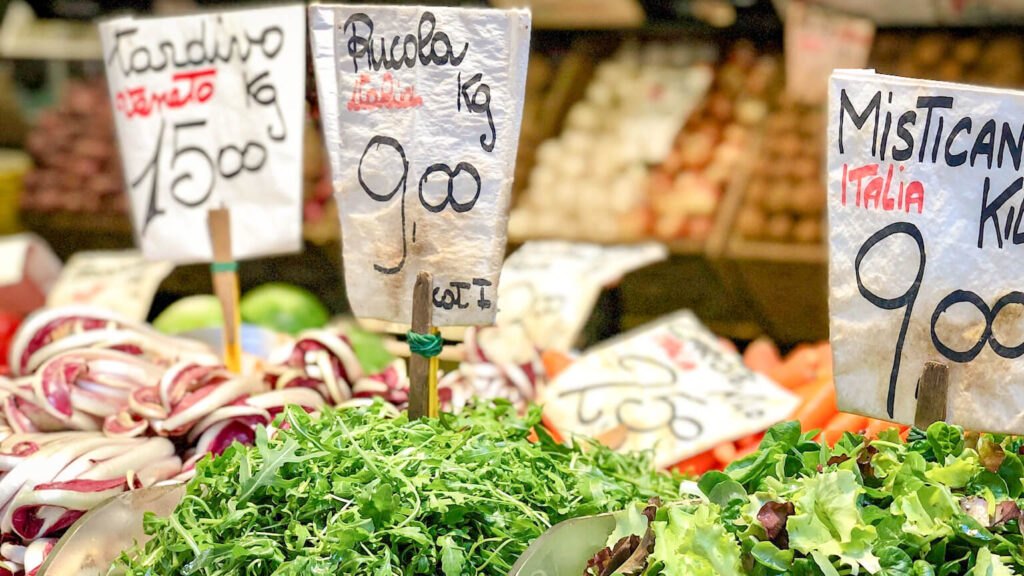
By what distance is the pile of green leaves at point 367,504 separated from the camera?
127cm

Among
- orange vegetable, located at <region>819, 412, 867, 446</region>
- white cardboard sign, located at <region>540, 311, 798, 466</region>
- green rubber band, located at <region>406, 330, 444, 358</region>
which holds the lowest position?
white cardboard sign, located at <region>540, 311, 798, 466</region>

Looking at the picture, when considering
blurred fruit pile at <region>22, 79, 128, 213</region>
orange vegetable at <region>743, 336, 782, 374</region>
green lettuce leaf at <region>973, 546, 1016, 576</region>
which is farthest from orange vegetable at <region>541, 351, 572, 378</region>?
blurred fruit pile at <region>22, 79, 128, 213</region>

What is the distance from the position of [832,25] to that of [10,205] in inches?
164

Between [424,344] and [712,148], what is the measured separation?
3.31 metres

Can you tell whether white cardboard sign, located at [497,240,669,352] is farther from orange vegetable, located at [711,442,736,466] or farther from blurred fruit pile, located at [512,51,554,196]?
blurred fruit pile, located at [512,51,554,196]

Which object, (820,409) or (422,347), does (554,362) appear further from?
(422,347)

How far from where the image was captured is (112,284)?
3412mm

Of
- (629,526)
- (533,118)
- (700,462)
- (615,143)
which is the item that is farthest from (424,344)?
(533,118)

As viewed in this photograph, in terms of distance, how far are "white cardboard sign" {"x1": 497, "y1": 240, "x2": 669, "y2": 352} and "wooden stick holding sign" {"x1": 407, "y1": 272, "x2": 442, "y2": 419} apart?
1170 mm

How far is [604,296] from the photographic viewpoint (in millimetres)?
3572

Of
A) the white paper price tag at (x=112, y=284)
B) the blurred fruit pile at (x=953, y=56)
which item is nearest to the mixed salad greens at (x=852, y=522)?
the white paper price tag at (x=112, y=284)

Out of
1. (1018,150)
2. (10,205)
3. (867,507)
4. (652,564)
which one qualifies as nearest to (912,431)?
(867,507)

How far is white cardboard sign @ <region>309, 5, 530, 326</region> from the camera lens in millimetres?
1606

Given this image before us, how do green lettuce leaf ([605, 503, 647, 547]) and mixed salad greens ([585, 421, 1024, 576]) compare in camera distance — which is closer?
mixed salad greens ([585, 421, 1024, 576])
